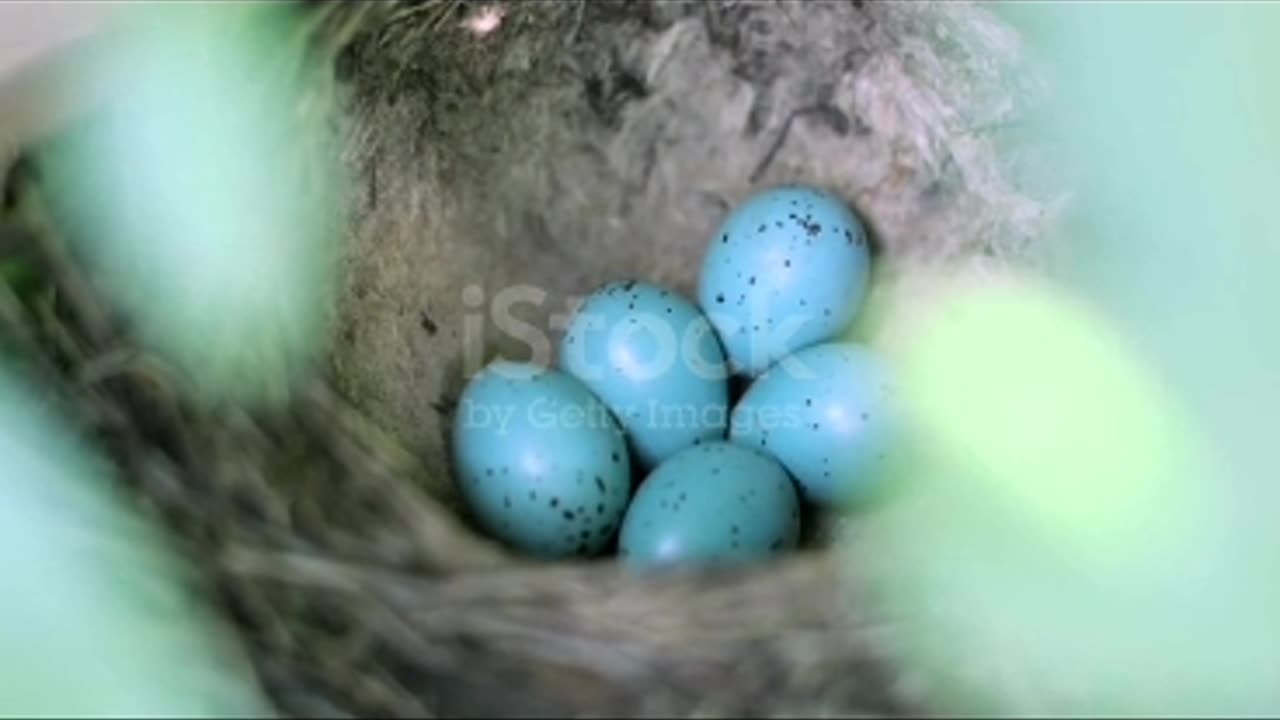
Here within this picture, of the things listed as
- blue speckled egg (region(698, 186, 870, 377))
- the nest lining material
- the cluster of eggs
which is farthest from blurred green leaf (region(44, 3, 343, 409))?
blue speckled egg (region(698, 186, 870, 377))

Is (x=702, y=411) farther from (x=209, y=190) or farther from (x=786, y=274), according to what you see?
(x=209, y=190)

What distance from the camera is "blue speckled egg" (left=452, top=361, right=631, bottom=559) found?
94cm

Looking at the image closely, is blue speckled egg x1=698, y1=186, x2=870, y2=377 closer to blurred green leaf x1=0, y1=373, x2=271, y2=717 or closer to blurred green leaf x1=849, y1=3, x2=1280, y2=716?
blurred green leaf x1=849, y1=3, x2=1280, y2=716

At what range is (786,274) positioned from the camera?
3.46ft

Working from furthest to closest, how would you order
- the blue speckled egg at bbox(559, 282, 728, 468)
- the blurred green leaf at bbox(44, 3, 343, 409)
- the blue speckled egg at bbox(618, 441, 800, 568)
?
the blue speckled egg at bbox(559, 282, 728, 468) → the blue speckled egg at bbox(618, 441, 800, 568) → the blurred green leaf at bbox(44, 3, 343, 409)

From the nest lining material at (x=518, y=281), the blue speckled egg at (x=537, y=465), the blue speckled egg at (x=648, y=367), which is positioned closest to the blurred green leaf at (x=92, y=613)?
the nest lining material at (x=518, y=281)

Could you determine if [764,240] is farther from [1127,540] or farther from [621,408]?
[1127,540]

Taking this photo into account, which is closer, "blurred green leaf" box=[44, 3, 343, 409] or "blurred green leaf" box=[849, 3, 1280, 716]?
"blurred green leaf" box=[849, 3, 1280, 716]

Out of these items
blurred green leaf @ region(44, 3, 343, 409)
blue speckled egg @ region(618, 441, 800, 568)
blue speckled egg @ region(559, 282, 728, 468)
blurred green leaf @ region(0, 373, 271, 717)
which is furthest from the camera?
blue speckled egg @ region(559, 282, 728, 468)

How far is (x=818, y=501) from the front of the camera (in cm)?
102

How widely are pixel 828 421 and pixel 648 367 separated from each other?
0.36 ft

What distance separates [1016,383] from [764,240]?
22 centimetres

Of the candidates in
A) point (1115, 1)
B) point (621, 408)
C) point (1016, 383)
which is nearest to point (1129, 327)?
point (1016, 383)

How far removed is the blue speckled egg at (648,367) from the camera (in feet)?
3.41
